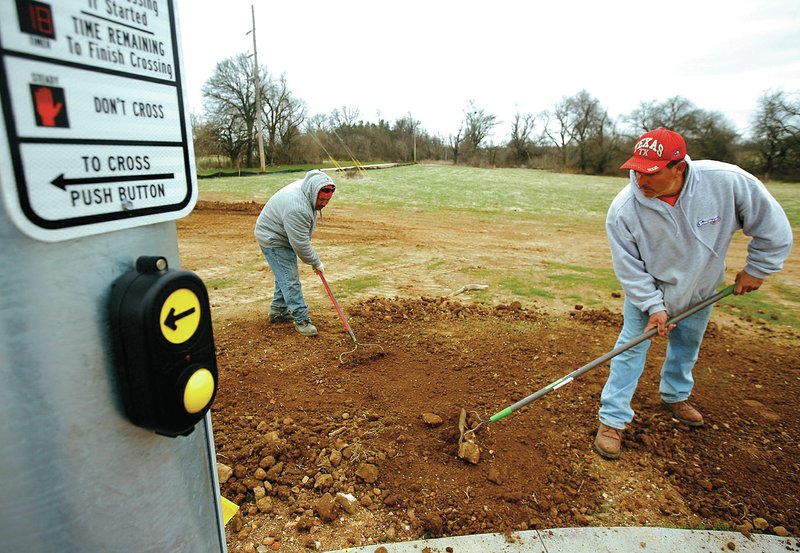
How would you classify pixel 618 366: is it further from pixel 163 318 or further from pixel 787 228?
pixel 163 318

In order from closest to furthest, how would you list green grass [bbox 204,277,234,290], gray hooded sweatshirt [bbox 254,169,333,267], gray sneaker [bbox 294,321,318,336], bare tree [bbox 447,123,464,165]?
1. gray hooded sweatshirt [bbox 254,169,333,267]
2. gray sneaker [bbox 294,321,318,336]
3. green grass [bbox 204,277,234,290]
4. bare tree [bbox 447,123,464,165]

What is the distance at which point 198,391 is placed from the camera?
832 mm

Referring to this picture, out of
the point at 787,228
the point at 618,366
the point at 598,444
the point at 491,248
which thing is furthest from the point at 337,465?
the point at 491,248

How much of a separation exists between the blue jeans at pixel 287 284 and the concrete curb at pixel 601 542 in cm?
290

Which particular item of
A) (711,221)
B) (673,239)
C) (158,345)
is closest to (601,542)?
(673,239)

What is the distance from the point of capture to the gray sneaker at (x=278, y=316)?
5012 mm

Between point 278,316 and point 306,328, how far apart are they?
48cm

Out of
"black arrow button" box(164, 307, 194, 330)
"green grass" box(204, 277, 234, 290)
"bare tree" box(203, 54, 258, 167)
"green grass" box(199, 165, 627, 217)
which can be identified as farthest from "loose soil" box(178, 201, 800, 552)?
"bare tree" box(203, 54, 258, 167)

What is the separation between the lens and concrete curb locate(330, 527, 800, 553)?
215cm

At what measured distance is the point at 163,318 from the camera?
2.48 ft

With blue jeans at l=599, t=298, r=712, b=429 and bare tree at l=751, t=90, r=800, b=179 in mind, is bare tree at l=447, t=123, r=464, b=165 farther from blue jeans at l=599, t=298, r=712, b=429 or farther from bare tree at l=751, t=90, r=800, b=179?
blue jeans at l=599, t=298, r=712, b=429

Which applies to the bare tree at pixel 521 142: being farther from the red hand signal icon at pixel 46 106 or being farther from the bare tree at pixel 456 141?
the red hand signal icon at pixel 46 106

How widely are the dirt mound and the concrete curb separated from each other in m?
0.10

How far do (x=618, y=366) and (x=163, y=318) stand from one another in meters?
2.96
